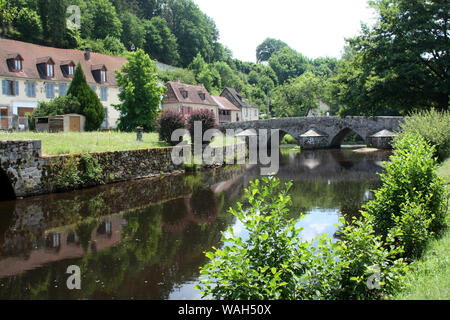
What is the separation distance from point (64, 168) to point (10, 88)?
68.7 feet

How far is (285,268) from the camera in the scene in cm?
426

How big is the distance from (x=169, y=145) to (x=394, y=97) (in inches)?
574

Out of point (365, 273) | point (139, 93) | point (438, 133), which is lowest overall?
point (365, 273)

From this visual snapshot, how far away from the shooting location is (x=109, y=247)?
315 inches

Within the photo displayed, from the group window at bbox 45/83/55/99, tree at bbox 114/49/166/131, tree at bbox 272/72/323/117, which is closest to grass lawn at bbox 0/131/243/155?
tree at bbox 114/49/166/131

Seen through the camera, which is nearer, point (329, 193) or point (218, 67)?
point (329, 193)

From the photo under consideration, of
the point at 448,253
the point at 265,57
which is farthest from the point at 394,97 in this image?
the point at 265,57

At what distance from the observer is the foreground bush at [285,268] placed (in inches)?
161

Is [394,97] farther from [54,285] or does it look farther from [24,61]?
[24,61]

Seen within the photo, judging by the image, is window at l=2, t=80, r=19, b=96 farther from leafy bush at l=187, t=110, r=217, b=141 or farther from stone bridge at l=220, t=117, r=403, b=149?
stone bridge at l=220, t=117, r=403, b=149

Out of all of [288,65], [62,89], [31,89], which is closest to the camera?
[31,89]

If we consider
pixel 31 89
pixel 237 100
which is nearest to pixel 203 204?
pixel 31 89

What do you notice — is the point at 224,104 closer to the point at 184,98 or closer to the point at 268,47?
the point at 184,98
